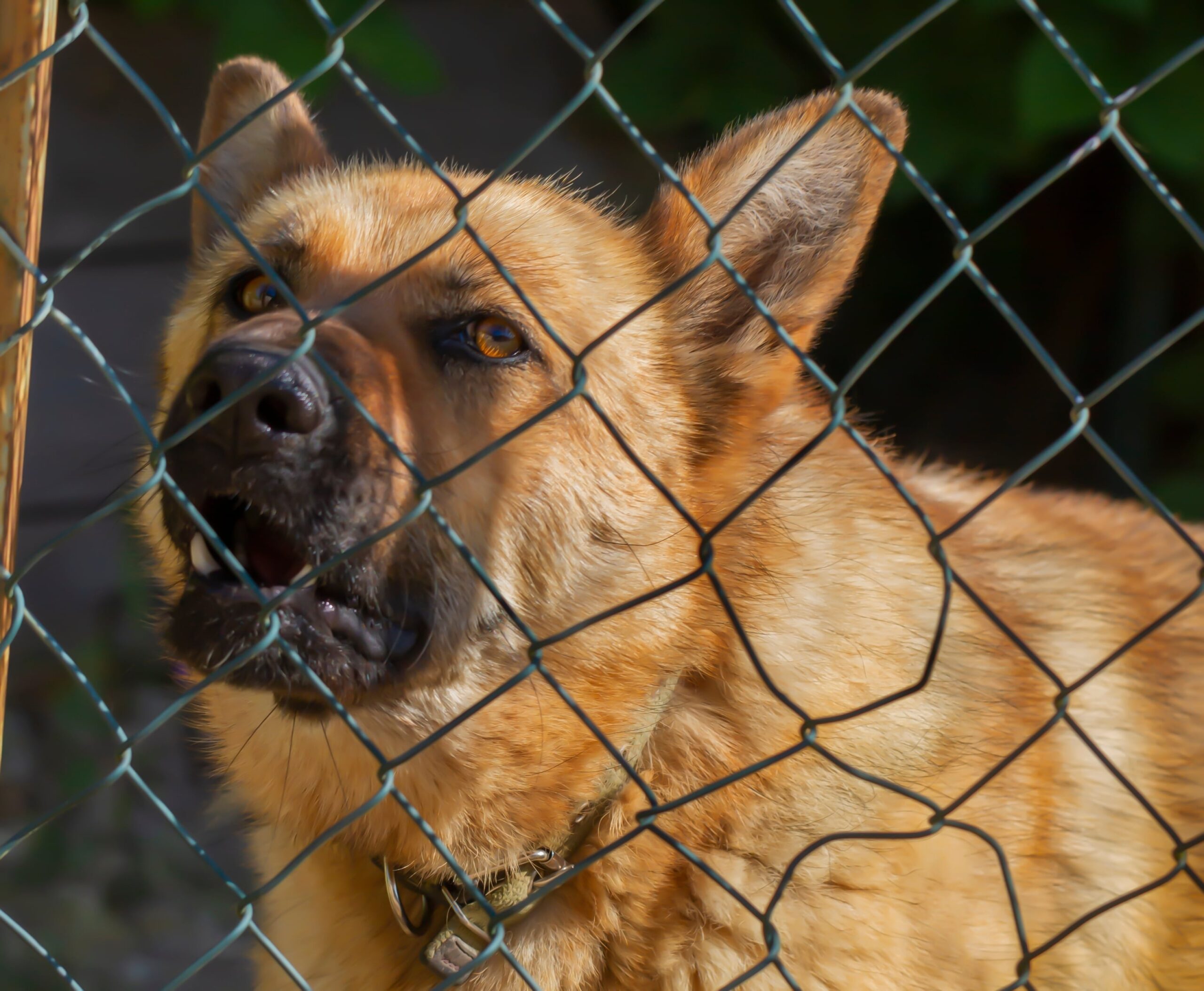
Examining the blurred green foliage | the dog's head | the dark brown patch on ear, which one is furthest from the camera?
the blurred green foliage

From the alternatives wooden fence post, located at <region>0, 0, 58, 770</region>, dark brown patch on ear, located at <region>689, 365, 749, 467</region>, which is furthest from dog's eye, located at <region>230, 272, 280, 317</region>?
dark brown patch on ear, located at <region>689, 365, 749, 467</region>

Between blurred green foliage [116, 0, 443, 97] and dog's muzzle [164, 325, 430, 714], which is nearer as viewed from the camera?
dog's muzzle [164, 325, 430, 714]

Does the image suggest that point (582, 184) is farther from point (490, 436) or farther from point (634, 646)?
point (634, 646)

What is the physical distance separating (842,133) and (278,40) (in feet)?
8.21

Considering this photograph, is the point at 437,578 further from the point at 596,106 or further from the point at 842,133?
the point at 596,106

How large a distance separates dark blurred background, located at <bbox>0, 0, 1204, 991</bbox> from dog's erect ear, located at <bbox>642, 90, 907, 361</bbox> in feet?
4.77

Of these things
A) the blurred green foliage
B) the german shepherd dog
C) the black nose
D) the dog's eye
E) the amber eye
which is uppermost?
the blurred green foliage

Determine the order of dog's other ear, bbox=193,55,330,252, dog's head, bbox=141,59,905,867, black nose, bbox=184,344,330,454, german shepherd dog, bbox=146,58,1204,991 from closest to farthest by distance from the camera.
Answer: black nose, bbox=184,344,330,454, dog's head, bbox=141,59,905,867, german shepherd dog, bbox=146,58,1204,991, dog's other ear, bbox=193,55,330,252

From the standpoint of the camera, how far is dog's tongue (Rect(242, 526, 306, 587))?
1.80 metres

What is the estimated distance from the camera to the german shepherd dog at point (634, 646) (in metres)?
1.82

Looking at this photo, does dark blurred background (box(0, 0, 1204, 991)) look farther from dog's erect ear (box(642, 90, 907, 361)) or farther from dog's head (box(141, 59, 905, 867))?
dog's erect ear (box(642, 90, 907, 361))

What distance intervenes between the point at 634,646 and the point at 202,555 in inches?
30.3

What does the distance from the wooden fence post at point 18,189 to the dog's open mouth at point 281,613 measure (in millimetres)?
303

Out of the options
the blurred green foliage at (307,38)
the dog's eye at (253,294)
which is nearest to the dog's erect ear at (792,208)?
the dog's eye at (253,294)
